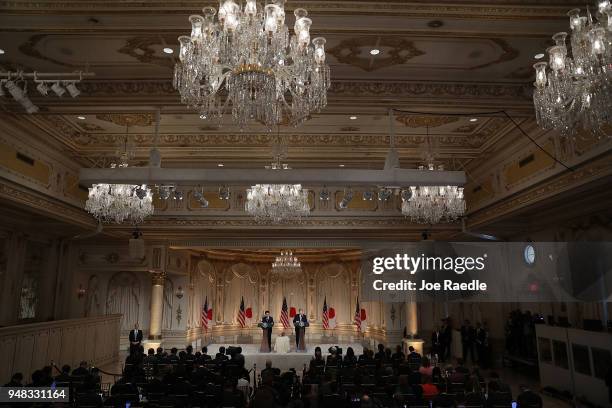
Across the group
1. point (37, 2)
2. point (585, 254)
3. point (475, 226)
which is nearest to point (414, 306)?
point (475, 226)

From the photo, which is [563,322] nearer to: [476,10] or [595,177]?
[595,177]

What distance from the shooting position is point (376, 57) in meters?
6.71

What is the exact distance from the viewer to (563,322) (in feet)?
35.3

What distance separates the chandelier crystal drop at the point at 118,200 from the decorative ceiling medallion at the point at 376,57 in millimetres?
6127

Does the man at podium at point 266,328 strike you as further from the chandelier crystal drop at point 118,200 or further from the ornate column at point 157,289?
the chandelier crystal drop at point 118,200

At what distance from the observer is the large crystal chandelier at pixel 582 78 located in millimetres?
4191

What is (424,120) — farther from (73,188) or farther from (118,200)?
(73,188)

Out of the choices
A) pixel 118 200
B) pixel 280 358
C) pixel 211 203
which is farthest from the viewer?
pixel 280 358

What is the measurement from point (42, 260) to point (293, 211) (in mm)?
9135

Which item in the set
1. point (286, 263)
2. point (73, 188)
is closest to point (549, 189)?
point (286, 263)

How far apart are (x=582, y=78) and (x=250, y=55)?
339 cm

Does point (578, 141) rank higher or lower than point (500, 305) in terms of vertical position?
higher

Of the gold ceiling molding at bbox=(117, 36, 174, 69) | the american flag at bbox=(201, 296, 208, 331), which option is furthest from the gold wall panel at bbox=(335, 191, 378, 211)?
the american flag at bbox=(201, 296, 208, 331)

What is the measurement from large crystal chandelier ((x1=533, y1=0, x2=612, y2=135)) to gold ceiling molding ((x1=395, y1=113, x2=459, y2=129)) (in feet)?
Answer: 14.4
